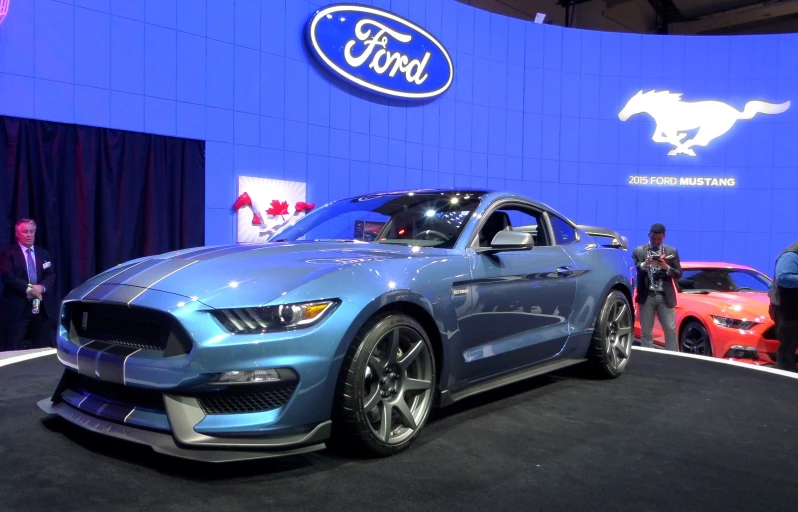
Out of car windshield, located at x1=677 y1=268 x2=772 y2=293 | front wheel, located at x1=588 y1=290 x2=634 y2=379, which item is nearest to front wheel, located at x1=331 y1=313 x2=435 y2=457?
front wheel, located at x1=588 y1=290 x2=634 y2=379

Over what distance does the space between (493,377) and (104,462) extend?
1971mm

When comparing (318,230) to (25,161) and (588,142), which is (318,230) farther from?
(588,142)

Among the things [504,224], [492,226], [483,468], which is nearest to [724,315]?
[504,224]

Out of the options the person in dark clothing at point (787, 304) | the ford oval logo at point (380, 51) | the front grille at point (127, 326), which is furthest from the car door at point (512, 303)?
the ford oval logo at point (380, 51)

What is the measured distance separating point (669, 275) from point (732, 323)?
83 centimetres

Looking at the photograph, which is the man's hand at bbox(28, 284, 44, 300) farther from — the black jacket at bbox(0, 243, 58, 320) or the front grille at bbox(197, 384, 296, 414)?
the front grille at bbox(197, 384, 296, 414)

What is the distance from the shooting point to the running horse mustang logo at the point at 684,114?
12117 millimetres

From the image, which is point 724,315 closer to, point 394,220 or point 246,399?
point 394,220

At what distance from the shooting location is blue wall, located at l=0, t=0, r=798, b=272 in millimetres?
6809

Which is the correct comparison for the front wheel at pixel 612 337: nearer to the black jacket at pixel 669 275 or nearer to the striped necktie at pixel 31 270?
the black jacket at pixel 669 275

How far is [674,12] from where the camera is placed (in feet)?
69.5

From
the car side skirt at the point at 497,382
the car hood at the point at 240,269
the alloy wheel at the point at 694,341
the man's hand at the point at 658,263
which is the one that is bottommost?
the alloy wheel at the point at 694,341

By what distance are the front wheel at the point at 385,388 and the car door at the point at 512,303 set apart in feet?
1.05

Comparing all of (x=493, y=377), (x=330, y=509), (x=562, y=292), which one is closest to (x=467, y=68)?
(x=562, y=292)
